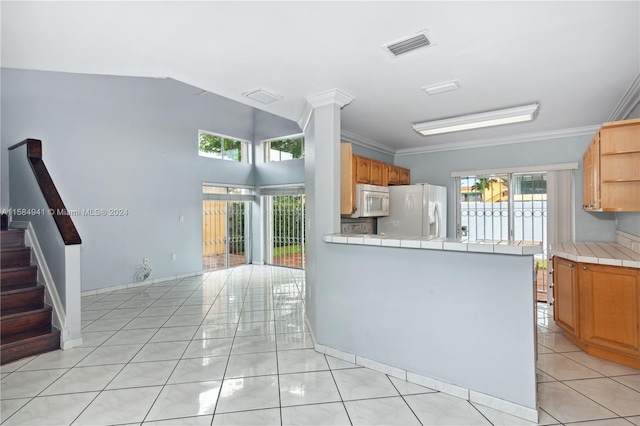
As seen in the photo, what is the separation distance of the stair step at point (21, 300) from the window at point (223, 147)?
13.0ft

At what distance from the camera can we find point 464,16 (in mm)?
1783

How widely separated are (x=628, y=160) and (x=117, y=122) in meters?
6.71

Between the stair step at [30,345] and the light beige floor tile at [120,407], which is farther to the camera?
the stair step at [30,345]

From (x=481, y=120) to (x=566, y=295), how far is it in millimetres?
2069

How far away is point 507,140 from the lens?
4746 millimetres

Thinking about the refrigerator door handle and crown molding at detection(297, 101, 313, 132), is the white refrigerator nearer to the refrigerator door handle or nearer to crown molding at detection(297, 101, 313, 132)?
the refrigerator door handle

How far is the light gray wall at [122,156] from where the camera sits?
14.9 feet

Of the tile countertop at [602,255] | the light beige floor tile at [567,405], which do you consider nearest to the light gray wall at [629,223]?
the tile countertop at [602,255]

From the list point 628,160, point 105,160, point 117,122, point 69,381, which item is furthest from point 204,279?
point 628,160

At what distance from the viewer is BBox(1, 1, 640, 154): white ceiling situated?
5.65ft

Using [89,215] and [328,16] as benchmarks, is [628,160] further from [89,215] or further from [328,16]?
[89,215]

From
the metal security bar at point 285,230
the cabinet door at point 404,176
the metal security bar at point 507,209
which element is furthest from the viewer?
the metal security bar at point 285,230

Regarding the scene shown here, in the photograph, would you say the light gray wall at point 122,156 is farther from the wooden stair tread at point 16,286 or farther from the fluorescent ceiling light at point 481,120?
the fluorescent ceiling light at point 481,120

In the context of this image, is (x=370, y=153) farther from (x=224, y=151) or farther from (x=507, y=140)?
(x=224, y=151)
